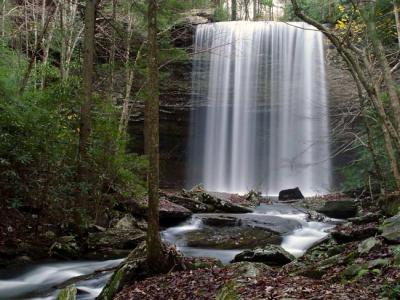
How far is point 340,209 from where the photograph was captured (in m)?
15.7

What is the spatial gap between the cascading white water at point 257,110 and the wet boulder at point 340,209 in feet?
26.3

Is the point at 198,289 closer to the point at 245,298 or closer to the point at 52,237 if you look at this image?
the point at 245,298

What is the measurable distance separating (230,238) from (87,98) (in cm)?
497

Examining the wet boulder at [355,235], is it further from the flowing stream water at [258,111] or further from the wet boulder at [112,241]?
the flowing stream water at [258,111]

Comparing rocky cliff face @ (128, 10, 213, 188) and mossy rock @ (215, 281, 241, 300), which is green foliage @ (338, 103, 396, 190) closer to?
mossy rock @ (215, 281, 241, 300)

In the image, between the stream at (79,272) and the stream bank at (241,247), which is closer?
the stream bank at (241,247)

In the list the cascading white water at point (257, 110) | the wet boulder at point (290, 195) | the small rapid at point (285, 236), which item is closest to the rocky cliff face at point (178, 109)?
the cascading white water at point (257, 110)

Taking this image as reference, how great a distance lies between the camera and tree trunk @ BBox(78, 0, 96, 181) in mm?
9625

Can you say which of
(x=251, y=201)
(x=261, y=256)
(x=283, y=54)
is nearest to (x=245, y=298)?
(x=261, y=256)

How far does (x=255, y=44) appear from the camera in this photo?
2630cm

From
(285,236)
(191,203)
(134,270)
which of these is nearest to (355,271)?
(134,270)

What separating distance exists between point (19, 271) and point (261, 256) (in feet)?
14.8

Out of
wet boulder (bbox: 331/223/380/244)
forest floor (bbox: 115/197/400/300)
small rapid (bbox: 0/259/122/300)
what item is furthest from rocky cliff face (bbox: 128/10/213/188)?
forest floor (bbox: 115/197/400/300)

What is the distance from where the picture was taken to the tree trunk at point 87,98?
9.62 m
